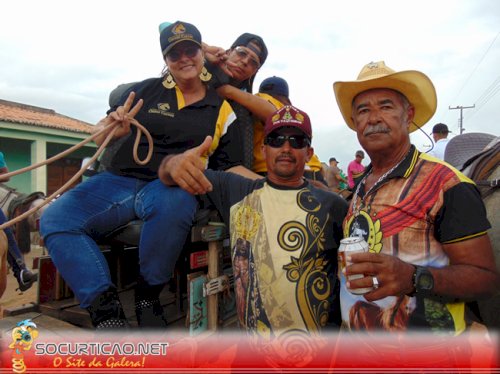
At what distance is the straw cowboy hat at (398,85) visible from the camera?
1818 mm

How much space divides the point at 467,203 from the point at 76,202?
2.15 meters

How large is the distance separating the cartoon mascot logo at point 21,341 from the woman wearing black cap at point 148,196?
39 cm

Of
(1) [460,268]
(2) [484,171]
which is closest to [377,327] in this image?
(1) [460,268]

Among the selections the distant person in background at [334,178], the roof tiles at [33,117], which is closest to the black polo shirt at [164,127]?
the distant person in background at [334,178]

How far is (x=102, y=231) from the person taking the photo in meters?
2.26

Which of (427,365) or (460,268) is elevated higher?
(460,268)

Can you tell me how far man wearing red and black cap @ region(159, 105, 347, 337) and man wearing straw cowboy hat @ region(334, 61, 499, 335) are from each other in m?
0.14

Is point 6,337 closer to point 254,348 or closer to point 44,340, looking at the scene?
point 44,340

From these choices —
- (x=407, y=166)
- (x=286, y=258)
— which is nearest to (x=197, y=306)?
(x=286, y=258)

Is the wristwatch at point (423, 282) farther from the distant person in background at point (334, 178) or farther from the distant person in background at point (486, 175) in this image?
the distant person in background at point (334, 178)

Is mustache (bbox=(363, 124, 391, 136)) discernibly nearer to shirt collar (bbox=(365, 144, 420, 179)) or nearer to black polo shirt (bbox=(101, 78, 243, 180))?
shirt collar (bbox=(365, 144, 420, 179))

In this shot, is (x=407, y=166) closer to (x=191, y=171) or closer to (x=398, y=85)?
(x=398, y=85)

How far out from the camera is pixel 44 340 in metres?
1.97

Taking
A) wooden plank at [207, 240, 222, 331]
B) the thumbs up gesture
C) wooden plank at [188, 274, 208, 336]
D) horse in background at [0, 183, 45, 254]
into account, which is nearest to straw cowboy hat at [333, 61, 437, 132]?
the thumbs up gesture
